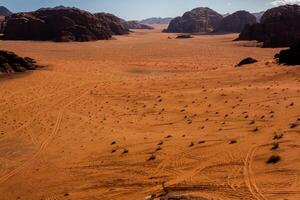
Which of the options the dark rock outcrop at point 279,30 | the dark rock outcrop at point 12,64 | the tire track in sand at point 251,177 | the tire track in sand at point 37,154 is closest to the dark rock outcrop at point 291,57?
the tire track in sand at point 37,154

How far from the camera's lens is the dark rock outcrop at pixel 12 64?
→ 1163 inches

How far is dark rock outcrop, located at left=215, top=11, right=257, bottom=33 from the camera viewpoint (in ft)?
382

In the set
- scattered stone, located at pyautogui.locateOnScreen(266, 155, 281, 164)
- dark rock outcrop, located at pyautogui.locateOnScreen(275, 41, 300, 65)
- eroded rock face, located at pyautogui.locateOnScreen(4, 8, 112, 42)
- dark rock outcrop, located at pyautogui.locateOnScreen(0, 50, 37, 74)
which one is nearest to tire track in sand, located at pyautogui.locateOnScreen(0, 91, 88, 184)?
scattered stone, located at pyautogui.locateOnScreen(266, 155, 281, 164)

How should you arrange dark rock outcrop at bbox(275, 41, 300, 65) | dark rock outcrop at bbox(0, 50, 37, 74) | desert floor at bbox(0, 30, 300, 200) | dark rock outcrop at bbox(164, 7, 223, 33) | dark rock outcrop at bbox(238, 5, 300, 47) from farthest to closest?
dark rock outcrop at bbox(164, 7, 223, 33) → dark rock outcrop at bbox(238, 5, 300, 47) → dark rock outcrop at bbox(0, 50, 37, 74) → dark rock outcrop at bbox(275, 41, 300, 65) → desert floor at bbox(0, 30, 300, 200)

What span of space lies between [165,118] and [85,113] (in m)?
4.14

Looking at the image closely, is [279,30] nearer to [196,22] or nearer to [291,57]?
[291,57]

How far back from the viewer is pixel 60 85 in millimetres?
26438

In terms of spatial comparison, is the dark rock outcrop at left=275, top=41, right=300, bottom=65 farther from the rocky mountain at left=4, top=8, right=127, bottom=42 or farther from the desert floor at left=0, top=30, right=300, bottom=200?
the rocky mountain at left=4, top=8, right=127, bottom=42

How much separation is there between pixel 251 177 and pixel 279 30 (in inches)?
2375

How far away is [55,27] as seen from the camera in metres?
73.2

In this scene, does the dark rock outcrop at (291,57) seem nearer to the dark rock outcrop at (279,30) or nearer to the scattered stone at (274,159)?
the scattered stone at (274,159)

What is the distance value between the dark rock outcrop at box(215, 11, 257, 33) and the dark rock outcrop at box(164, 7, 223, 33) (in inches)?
232

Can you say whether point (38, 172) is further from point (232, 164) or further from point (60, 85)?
point (60, 85)

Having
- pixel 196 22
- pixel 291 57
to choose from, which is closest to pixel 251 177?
pixel 291 57
